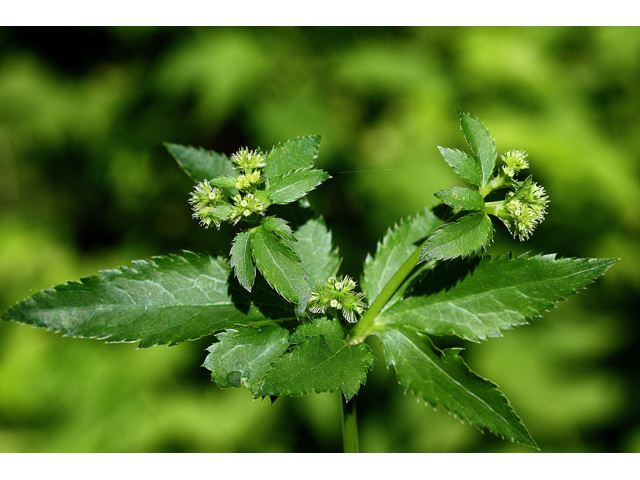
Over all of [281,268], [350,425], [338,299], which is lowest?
[350,425]

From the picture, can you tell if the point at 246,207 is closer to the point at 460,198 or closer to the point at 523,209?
the point at 460,198

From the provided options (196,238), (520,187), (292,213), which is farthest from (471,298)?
(196,238)

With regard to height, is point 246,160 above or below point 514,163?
above

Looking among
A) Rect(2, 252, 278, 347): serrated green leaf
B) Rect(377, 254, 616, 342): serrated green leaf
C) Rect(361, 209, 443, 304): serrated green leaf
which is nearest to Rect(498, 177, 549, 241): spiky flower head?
Rect(377, 254, 616, 342): serrated green leaf

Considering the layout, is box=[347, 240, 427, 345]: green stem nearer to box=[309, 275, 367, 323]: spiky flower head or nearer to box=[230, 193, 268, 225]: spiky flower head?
box=[309, 275, 367, 323]: spiky flower head

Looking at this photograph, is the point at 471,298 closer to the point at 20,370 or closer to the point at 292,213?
the point at 292,213

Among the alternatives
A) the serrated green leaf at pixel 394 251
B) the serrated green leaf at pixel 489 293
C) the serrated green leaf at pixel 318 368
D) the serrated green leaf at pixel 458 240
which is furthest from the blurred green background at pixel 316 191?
the serrated green leaf at pixel 458 240

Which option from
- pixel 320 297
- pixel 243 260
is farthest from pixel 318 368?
pixel 243 260

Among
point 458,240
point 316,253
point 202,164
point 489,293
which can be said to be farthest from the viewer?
point 202,164

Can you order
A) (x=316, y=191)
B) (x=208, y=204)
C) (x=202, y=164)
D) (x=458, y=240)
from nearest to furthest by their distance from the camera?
(x=458, y=240) → (x=208, y=204) → (x=202, y=164) → (x=316, y=191)
